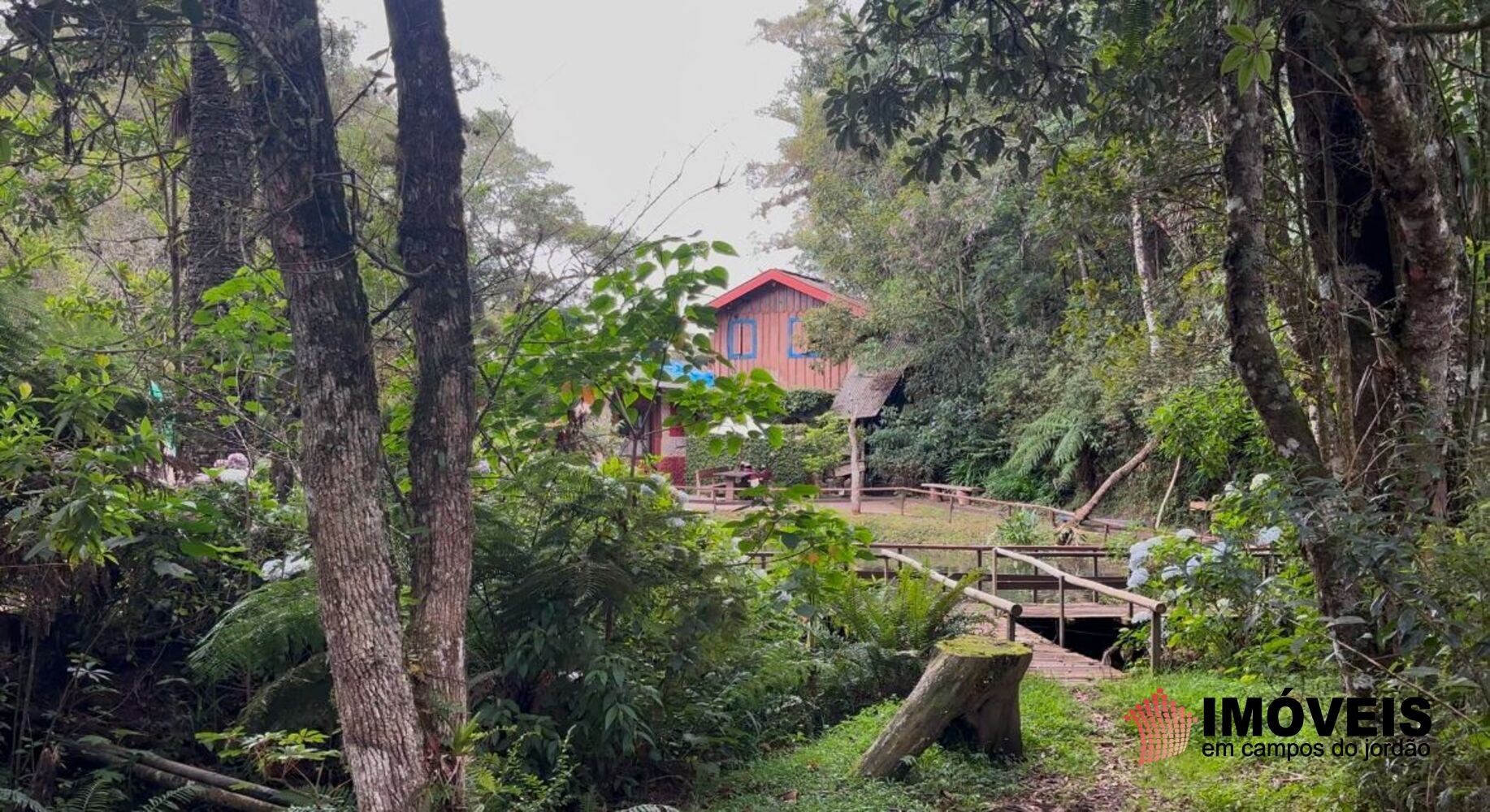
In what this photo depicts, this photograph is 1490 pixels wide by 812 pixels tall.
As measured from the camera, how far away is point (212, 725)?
A: 4418 millimetres

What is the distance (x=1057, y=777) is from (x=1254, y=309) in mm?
2913

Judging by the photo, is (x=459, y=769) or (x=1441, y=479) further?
(x=1441, y=479)

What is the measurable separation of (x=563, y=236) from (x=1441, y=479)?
3.46 m

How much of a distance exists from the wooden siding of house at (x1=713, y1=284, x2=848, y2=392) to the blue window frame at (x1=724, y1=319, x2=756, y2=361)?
0.02m

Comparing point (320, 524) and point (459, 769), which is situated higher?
point (320, 524)

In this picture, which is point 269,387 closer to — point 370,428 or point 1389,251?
point 370,428

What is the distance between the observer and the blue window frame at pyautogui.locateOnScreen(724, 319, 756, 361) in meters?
27.2

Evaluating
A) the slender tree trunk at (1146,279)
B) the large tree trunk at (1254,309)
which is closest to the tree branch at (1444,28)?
the large tree trunk at (1254,309)

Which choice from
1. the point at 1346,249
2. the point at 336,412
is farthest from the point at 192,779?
the point at 1346,249

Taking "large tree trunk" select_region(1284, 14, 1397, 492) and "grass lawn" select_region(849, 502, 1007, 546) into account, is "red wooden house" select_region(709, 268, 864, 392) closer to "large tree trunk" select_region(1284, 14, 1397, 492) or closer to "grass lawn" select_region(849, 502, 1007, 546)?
"grass lawn" select_region(849, 502, 1007, 546)

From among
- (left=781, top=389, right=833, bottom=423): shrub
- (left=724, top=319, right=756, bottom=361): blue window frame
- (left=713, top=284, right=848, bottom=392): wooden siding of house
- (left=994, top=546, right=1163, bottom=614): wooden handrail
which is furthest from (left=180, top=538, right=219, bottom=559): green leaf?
(left=724, top=319, right=756, bottom=361): blue window frame

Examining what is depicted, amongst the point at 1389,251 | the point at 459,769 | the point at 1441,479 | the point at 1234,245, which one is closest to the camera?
the point at 459,769

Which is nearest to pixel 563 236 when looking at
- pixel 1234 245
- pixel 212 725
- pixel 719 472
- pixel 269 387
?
pixel 269 387

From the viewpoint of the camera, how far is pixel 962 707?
5.55 metres
